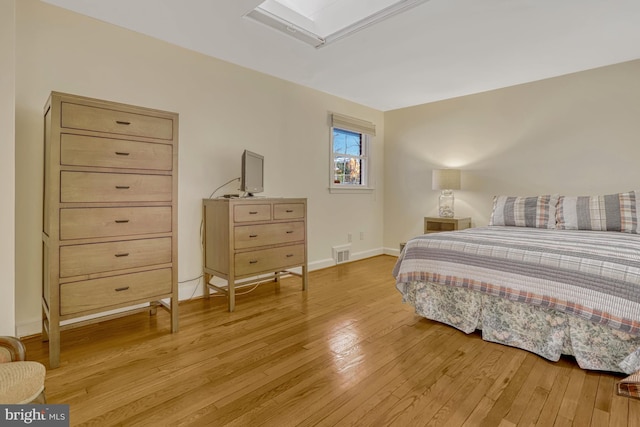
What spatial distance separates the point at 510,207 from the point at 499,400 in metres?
2.39

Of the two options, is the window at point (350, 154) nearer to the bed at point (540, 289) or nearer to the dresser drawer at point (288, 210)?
the dresser drawer at point (288, 210)

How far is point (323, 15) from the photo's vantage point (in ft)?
8.57

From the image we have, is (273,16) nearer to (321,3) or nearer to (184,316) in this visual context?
(321,3)

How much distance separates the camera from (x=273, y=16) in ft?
7.82

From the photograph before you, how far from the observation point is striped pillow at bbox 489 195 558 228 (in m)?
3.08

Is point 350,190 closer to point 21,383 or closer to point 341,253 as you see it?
point 341,253

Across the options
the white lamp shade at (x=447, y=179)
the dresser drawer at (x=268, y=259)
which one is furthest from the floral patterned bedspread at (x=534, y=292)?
the white lamp shade at (x=447, y=179)

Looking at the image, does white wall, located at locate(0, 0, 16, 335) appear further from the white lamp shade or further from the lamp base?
the lamp base

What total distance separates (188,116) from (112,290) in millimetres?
1654

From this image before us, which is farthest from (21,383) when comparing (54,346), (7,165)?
(7,165)

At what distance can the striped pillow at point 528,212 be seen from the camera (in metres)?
3.08

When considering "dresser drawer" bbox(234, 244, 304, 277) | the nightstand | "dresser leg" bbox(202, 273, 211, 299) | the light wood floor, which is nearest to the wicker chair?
the light wood floor

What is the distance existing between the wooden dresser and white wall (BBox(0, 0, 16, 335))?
1.31 meters

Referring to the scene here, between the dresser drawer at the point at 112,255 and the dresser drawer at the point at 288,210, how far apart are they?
1.06 metres
